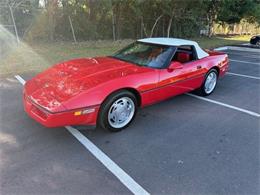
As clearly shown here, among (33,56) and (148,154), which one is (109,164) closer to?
(148,154)

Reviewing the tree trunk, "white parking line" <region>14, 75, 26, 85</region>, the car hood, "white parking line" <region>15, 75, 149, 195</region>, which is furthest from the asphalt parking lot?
the tree trunk

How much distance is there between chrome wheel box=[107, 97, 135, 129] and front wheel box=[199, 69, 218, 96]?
6.53ft

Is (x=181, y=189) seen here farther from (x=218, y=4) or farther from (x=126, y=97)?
(x=218, y=4)

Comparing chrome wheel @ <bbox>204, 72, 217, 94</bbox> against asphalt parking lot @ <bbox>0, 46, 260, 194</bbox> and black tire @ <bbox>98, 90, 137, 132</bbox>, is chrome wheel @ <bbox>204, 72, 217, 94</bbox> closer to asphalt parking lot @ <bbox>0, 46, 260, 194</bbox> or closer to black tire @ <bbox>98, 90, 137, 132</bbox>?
asphalt parking lot @ <bbox>0, 46, 260, 194</bbox>

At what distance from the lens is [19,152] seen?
2.95 meters

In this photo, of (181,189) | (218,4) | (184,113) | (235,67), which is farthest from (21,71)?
(218,4)

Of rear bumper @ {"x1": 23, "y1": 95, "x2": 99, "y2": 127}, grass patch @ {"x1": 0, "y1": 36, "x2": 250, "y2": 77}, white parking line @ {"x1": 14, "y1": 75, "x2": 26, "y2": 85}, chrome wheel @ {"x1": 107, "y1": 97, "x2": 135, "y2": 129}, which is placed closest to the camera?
rear bumper @ {"x1": 23, "y1": 95, "x2": 99, "y2": 127}

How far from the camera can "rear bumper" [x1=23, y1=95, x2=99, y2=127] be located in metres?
2.96

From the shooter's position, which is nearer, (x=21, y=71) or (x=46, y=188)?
(x=46, y=188)

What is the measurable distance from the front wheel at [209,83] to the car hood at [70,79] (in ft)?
5.70

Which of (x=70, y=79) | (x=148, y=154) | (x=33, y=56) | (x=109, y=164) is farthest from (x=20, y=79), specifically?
(x=148, y=154)

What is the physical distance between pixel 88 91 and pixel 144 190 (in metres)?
1.40

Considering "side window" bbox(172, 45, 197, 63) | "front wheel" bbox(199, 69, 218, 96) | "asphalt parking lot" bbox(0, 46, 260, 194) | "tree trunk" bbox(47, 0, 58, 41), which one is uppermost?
"tree trunk" bbox(47, 0, 58, 41)

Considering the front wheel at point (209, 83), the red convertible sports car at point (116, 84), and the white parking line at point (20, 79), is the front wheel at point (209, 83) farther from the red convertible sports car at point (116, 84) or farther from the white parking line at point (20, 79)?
the white parking line at point (20, 79)
